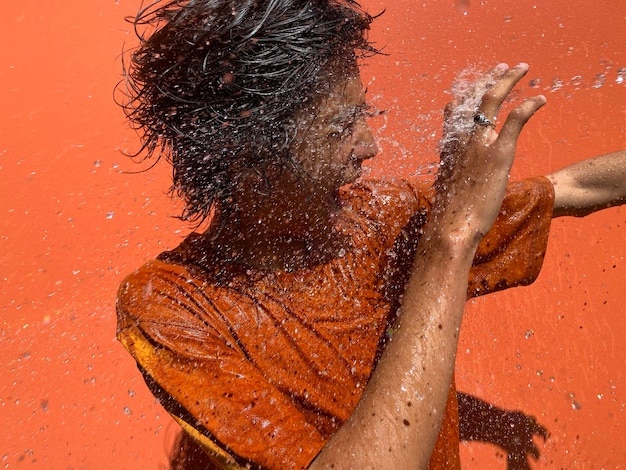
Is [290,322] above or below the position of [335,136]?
below

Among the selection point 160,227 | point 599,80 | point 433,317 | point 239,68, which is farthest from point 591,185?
point 160,227

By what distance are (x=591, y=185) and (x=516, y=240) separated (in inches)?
5.3

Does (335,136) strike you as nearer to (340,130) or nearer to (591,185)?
(340,130)

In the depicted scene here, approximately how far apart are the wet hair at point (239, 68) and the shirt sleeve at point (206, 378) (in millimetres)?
174

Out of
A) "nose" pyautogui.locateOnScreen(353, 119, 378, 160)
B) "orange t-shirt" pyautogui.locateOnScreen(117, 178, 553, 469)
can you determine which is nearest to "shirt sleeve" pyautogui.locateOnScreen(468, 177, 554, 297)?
"orange t-shirt" pyautogui.locateOnScreen(117, 178, 553, 469)

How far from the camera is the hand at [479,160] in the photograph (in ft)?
2.49

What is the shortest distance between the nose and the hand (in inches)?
5.9

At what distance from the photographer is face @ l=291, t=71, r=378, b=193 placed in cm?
89

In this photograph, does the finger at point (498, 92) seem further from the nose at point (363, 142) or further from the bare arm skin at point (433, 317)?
the nose at point (363, 142)

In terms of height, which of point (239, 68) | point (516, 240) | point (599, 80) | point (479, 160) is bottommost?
point (599, 80)

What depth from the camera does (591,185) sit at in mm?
987

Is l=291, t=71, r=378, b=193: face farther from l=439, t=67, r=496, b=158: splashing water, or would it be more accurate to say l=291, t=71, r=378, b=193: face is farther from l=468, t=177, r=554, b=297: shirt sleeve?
l=468, t=177, r=554, b=297: shirt sleeve

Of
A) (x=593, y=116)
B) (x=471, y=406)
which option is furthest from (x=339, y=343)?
(x=593, y=116)

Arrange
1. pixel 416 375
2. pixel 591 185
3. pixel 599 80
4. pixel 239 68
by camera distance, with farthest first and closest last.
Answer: pixel 599 80
pixel 591 185
pixel 239 68
pixel 416 375
